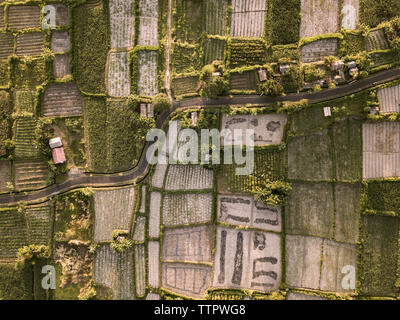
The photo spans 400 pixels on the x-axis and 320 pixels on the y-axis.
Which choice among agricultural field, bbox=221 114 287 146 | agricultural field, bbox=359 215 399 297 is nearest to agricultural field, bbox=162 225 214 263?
agricultural field, bbox=221 114 287 146

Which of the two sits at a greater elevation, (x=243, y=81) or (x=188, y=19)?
(x=188, y=19)

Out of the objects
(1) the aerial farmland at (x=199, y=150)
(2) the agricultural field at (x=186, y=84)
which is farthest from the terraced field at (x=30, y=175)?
(2) the agricultural field at (x=186, y=84)

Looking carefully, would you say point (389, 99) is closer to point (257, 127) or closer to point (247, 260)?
point (257, 127)

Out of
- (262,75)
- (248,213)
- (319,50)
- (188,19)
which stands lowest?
(248,213)

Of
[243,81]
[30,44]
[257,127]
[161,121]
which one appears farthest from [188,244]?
[30,44]

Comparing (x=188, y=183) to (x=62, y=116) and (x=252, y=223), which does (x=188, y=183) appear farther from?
(x=62, y=116)

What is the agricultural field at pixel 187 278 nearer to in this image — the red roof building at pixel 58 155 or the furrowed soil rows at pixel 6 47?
the red roof building at pixel 58 155
